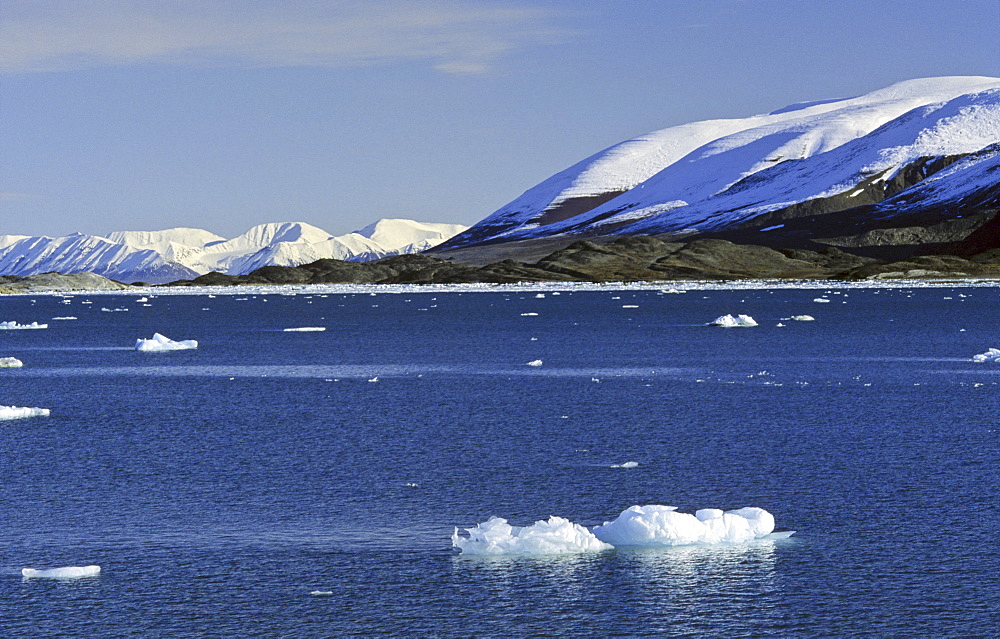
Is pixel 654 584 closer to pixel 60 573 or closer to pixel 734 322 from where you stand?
pixel 60 573

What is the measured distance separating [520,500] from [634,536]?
2.96 metres

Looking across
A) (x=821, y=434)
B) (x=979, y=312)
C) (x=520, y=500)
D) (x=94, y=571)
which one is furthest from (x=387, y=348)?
(x=979, y=312)

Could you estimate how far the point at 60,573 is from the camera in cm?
1370

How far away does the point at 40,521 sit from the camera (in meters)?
16.5

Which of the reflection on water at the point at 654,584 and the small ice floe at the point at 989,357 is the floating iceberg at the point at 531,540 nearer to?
the reflection on water at the point at 654,584

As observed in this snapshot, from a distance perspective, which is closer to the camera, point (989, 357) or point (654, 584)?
point (654, 584)

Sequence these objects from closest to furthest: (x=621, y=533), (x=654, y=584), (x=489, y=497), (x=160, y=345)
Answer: (x=654, y=584), (x=621, y=533), (x=489, y=497), (x=160, y=345)

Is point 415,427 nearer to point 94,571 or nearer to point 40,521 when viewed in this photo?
point 40,521

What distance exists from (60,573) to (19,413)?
1577cm

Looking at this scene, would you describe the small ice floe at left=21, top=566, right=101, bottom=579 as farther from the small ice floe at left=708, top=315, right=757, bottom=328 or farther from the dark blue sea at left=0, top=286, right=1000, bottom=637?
the small ice floe at left=708, top=315, right=757, bottom=328

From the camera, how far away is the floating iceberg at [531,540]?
14.5 m

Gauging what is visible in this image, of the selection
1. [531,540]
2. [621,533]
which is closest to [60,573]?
[531,540]

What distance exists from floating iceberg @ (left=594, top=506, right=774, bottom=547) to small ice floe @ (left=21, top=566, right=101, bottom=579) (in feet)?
17.8

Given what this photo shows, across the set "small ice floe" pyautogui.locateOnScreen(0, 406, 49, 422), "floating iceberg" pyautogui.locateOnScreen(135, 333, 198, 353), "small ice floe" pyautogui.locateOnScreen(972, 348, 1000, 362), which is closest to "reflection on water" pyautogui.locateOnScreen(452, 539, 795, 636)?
"small ice floe" pyautogui.locateOnScreen(0, 406, 49, 422)
